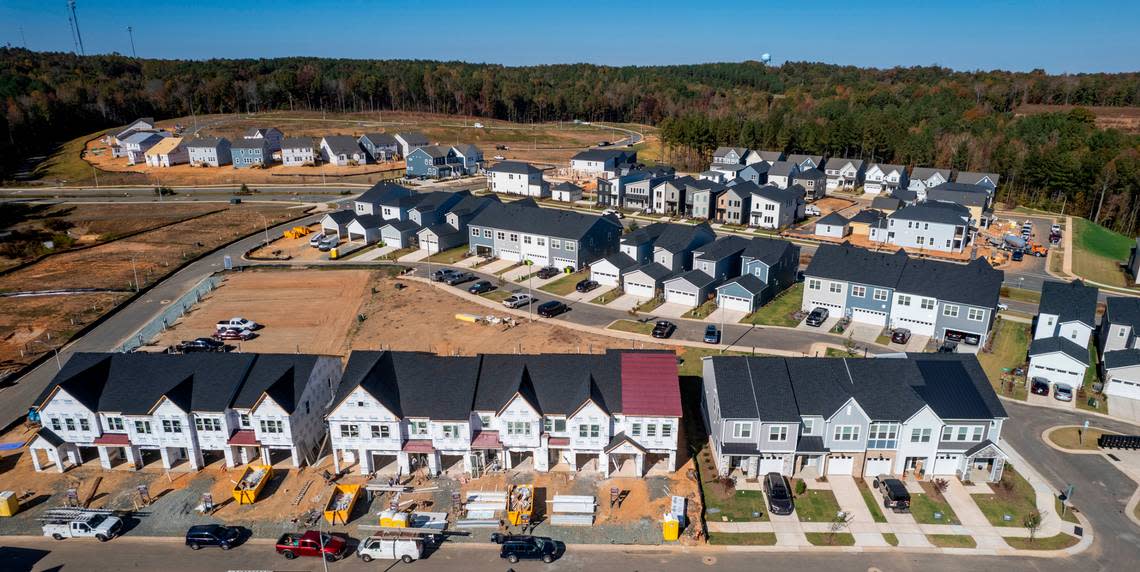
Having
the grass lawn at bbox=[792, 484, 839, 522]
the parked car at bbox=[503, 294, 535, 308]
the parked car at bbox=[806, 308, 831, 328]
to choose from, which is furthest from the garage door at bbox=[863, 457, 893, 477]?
the parked car at bbox=[503, 294, 535, 308]

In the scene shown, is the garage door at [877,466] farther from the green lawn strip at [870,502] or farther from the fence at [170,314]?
the fence at [170,314]

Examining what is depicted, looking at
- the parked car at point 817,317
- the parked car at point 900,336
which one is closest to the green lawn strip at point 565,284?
the parked car at point 817,317

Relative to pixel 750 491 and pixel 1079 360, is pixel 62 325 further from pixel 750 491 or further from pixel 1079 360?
pixel 1079 360

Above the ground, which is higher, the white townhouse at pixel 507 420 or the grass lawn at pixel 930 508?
the white townhouse at pixel 507 420

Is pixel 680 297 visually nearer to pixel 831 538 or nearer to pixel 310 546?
pixel 831 538

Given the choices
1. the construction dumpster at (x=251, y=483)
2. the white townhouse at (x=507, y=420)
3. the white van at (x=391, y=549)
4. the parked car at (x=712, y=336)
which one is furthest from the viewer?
the parked car at (x=712, y=336)
